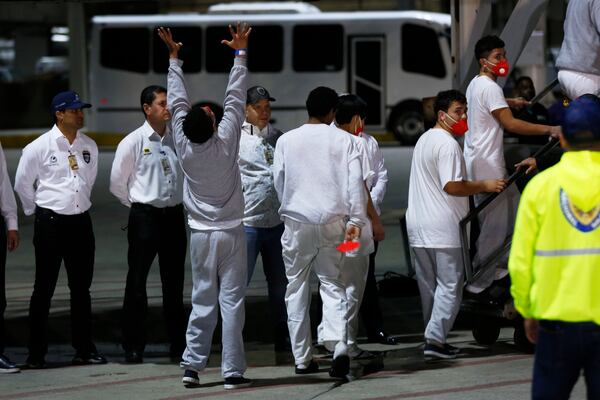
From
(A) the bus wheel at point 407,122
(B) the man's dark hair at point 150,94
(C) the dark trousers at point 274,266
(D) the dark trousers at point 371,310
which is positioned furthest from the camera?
(A) the bus wheel at point 407,122

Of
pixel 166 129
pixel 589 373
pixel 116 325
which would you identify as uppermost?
pixel 166 129

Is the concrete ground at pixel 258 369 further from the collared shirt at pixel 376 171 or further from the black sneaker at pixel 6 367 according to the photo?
the collared shirt at pixel 376 171

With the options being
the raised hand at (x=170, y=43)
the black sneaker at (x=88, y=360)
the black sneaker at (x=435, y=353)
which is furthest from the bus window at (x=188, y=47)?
Answer: the black sneaker at (x=435, y=353)

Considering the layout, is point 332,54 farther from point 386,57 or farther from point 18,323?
point 18,323

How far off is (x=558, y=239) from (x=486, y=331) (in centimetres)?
434

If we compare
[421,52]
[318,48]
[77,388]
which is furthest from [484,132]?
[318,48]

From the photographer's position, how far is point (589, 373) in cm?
482

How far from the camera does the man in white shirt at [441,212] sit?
8484 mm

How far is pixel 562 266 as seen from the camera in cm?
492

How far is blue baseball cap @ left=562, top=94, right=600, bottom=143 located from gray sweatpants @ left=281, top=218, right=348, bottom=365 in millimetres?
3106

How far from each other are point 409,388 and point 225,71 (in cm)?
2273

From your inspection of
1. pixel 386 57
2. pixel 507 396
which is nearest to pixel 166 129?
pixel 507 396

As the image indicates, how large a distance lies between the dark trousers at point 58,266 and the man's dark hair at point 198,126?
4.63 ft

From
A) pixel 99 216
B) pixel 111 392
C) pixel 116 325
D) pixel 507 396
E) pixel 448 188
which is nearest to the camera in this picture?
pixel 507 396
